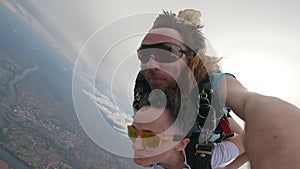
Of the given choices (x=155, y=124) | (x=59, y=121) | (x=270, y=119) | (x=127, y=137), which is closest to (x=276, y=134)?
(x=270, y=119)

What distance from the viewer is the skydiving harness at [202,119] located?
1.93 meters

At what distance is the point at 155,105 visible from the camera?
6.45ft

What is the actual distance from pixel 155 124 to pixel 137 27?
779mm

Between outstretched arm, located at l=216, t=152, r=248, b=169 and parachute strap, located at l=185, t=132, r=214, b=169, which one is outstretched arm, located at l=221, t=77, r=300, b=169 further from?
outstretched arm, located at l=216, t=152, r=248, b=169

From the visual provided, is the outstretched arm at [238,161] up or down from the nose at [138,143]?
down

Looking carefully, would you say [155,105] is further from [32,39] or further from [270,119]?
[32,39]

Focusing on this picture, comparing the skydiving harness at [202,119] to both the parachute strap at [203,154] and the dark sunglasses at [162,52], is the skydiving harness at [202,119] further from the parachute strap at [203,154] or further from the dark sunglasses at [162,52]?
the dark sunglasses at [162,52]

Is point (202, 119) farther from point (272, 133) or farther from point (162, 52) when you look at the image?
point (272, 133)

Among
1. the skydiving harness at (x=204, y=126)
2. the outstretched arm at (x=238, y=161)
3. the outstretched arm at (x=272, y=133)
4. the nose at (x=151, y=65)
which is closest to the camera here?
the outstretched arm at (x=272, y=133)

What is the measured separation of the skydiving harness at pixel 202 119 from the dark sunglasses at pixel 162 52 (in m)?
0.19

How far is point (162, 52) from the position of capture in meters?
2.15

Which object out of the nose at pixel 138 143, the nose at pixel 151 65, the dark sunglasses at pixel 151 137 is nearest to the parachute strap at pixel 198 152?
the dark sunglasses at pixel 151 137

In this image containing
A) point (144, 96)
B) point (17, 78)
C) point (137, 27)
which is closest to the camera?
point (137, 27)

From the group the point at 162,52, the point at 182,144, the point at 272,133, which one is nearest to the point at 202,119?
the point at 182,144
